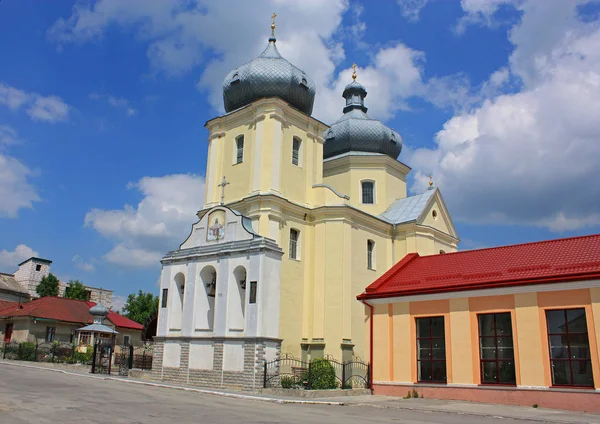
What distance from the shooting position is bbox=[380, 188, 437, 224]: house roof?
30.9 m

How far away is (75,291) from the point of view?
2201 inches

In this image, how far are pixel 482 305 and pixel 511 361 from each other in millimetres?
2058

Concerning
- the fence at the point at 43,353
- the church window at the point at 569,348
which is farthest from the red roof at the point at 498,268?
the fence at the point at 43,353

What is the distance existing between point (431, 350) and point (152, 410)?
11.3 metres

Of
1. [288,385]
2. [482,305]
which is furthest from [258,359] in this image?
[482,305]

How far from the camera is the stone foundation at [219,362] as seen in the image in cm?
2050

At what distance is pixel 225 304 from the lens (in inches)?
879

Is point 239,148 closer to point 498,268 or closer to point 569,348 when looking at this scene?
point 498,268

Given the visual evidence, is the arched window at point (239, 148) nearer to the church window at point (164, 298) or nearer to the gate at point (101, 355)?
the church window at point (164, 298)

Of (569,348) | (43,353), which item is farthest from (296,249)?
(43,353)

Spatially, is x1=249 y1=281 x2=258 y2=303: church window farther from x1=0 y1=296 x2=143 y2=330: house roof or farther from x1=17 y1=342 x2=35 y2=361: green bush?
x1=0 y1=296 x2=143 y2=330: house roof

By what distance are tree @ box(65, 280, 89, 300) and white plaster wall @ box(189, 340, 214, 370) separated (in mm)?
37399

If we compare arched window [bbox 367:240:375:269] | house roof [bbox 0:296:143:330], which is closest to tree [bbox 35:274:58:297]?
house roof [bbox 0:296:143:330]

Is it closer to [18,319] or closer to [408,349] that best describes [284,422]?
[408,349]
